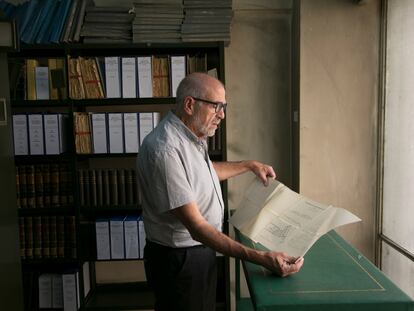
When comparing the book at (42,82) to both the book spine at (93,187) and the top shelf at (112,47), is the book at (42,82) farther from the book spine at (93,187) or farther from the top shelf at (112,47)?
the book spine at (93,187)

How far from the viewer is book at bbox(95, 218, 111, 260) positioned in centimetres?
262

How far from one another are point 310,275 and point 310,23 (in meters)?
1.77

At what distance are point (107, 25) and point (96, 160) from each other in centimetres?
95

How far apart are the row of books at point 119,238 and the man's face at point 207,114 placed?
4.06 feet

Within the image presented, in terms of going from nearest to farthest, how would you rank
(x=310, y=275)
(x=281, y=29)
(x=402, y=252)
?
(x=310, y=275) < (x=402, y=252) < (x=281, y=29)

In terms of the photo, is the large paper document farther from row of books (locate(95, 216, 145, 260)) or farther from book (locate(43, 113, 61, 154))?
book (locate(43, 113, 61, 154))

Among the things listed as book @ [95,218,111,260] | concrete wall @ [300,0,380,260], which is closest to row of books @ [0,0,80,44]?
book @ [95,218,111,260]

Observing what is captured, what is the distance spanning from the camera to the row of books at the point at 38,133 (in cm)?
251

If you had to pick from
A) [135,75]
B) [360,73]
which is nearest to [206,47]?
[135,75]

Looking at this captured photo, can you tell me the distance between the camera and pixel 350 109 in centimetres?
264

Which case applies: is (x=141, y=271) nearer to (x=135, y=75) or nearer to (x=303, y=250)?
(x=135, y=75)

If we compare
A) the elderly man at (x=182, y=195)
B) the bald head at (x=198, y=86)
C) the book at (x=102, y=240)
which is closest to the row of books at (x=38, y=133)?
the book at (x=102, y=240)

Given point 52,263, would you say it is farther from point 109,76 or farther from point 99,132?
point 109,76

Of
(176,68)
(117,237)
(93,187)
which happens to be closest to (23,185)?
(93,187)
